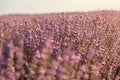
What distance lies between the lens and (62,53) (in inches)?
156

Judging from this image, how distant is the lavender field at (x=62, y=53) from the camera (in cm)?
262

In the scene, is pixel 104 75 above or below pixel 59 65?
below

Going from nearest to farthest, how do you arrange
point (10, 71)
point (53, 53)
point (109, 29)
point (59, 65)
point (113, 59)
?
1. point (59, 65)
2. point (10, 71)
3. point (53, 53)
4. point (113, 59)
5. point (109, 29)

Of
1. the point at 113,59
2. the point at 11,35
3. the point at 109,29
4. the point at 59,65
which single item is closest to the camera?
the point at 59,65

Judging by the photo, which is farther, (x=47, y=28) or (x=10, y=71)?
(x=47, y=28)

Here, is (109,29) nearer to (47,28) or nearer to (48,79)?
(47,28)

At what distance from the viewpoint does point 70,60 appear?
2.54 m

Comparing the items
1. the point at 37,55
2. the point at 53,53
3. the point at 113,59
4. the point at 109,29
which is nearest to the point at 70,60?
the point at 37,55

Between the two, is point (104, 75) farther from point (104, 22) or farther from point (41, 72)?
point (104, 22)

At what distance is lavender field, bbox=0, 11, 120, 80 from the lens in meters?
2.62

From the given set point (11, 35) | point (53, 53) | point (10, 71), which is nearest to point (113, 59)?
point (53, 53)

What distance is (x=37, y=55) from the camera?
2678 mm

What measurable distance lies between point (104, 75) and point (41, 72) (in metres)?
1.70

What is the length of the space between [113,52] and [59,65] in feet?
7.03
